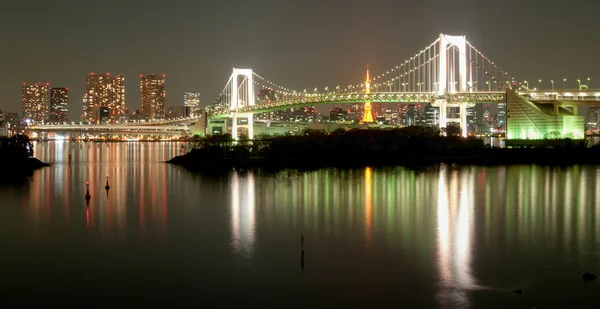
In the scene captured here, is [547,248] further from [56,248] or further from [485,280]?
[56,248]

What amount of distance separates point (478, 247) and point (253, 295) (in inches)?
182

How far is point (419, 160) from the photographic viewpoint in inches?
1415

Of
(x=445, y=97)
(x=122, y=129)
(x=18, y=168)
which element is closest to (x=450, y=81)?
(x=445, y=97)

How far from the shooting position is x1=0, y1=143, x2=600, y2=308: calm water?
8.17 m

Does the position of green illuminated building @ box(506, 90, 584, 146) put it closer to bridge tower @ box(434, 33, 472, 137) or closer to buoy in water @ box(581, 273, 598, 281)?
bridge tower @ box(434, 33, 472, 137)

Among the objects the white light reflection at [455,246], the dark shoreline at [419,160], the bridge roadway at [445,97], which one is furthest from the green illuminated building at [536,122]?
the white light reflection at [455,246]

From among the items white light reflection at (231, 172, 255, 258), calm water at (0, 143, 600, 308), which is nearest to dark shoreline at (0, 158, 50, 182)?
calm water at (0, 143, 600, 308)

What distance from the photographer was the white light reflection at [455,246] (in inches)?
322

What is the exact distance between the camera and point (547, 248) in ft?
35.3

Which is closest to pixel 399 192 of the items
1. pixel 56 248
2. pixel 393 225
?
pixel 393 225

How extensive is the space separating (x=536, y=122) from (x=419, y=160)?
8.86 meters

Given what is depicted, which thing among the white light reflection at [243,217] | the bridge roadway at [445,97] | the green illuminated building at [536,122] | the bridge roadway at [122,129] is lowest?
the white light reflection at [243,217]

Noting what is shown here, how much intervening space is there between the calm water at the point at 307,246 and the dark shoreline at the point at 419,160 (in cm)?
1179

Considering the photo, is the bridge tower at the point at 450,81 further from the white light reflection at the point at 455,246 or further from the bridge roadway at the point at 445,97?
the white light reflection at the point at 455,246
